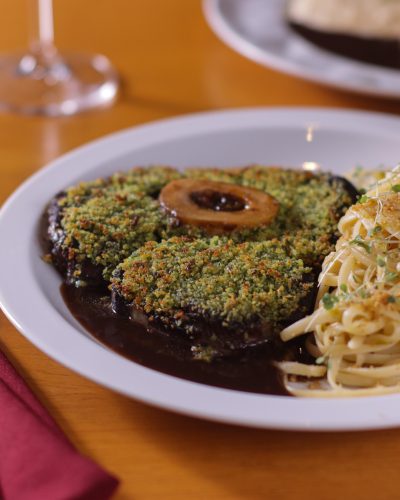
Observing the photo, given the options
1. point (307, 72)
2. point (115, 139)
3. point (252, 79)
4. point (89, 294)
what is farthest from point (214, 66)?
point (89, 294)

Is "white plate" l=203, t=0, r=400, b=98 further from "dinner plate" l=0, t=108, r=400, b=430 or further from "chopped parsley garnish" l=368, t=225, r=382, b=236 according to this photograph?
"chopped parsley garnish" l=368, t=225, r=382, b=236

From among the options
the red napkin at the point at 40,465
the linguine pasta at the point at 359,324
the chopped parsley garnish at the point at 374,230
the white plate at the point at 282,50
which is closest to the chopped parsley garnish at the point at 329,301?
the linguine pasta at the point at 359,324

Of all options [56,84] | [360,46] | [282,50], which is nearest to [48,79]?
[56,84]

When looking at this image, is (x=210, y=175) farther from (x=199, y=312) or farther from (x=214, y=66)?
(x=214, y=66)

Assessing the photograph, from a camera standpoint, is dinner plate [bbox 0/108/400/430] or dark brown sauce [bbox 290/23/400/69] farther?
dark brown sauce [bbox 290/23/400/69]

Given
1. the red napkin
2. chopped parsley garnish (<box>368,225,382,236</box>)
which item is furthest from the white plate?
the red napkin

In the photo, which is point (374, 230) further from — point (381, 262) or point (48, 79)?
point (48, 79)

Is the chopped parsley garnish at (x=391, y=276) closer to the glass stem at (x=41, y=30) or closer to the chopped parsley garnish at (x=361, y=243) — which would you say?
the chopped parsley garnish at (x=361, y=243)
